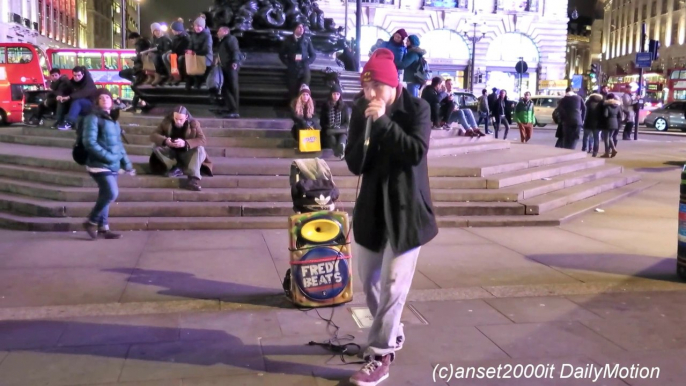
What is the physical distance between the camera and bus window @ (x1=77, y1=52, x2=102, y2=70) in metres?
32.7

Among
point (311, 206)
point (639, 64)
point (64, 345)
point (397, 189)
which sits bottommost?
point (64, 345)

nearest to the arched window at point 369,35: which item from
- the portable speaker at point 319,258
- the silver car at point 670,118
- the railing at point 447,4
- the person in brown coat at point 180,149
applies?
the railing at point 447,4

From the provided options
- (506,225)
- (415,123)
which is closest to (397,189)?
(415,123)

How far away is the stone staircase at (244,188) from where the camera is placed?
8.98 meters

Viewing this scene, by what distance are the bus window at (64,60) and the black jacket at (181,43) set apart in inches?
823

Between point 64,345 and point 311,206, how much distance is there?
2.16 m

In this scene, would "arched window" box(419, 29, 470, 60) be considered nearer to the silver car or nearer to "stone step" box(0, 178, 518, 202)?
the silver car

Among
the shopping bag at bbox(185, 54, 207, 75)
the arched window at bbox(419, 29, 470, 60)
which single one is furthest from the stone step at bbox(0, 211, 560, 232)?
the arched window at bbox(419, 29, 470, 60)

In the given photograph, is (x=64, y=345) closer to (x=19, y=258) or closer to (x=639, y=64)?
(x=19, y=258)

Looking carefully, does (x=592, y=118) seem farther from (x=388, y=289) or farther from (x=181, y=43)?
(x=388, y=289)

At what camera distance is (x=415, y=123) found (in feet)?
12.9

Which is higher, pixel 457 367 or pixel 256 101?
pixel 256 101

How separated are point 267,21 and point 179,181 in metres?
5.88

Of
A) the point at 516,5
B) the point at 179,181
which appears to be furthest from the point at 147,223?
the point at 516,5
